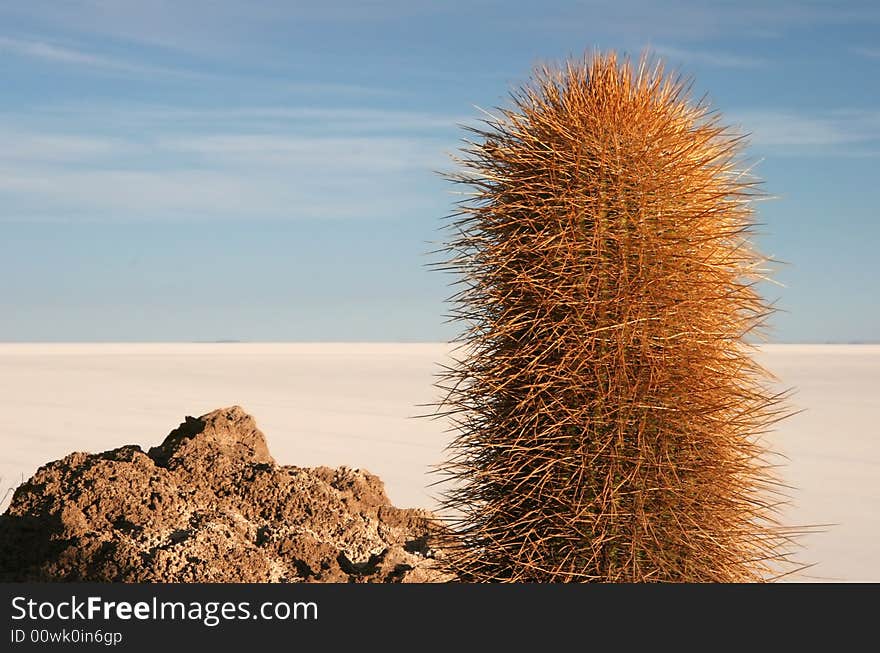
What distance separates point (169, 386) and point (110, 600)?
22986 millimetres

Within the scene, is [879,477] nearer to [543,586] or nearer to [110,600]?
[543,586]

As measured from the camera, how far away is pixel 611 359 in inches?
163

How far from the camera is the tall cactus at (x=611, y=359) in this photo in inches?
163

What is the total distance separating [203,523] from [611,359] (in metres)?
3.13

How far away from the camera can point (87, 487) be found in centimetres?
644

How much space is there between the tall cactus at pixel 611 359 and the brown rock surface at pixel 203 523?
150 centimetres

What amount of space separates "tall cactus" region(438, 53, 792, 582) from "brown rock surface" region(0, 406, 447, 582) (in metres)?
1.50

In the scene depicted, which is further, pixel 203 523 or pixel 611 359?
pixel 203 523

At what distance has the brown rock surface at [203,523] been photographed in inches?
221

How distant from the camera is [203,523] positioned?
605cm

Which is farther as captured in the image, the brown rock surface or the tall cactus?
the brown rock surface

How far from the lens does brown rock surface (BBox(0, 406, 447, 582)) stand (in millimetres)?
5602

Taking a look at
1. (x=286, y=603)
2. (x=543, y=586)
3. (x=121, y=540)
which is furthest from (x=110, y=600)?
(x=543, y=586)

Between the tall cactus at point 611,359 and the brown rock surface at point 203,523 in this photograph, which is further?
the brown rock surface at point 203,523
